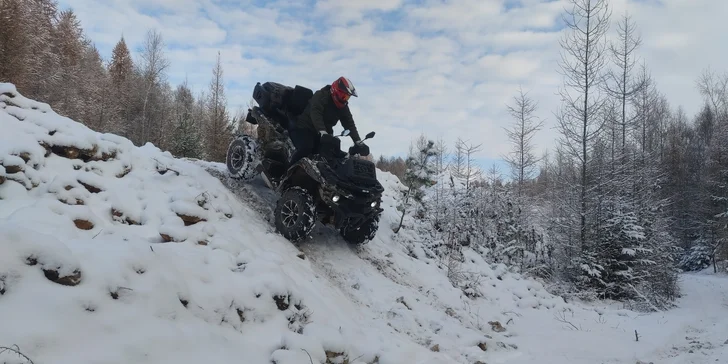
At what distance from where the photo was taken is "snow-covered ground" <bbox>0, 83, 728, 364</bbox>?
2180 mm

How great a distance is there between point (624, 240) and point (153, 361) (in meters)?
11.7

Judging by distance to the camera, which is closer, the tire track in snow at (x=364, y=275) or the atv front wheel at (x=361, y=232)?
the tire track in snow at (x=364, y=275)

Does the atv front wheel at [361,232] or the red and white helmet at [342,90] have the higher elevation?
the red and white helmet at [342,90]

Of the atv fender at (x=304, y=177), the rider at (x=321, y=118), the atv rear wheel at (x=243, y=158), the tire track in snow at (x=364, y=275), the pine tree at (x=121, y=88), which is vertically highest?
the pine tree at (x=121, y=88)

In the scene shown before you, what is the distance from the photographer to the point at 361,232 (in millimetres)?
6488

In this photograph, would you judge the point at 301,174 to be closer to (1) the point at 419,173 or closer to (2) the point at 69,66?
(1) the point at 419,173

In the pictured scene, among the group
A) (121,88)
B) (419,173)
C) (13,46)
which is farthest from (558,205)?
(121,88)

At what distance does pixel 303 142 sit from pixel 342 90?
3.29 ft

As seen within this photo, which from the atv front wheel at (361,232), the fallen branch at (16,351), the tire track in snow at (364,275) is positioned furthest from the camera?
the atv front wheel at (361,232)

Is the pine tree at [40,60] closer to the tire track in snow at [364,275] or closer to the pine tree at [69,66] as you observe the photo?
the pine tree at [69,66]

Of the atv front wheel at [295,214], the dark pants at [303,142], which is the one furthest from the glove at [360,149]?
the atv front wheel at [295,214]

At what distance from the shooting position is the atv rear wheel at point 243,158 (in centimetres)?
661

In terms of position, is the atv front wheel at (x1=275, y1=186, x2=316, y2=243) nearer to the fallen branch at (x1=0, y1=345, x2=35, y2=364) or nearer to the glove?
the glove

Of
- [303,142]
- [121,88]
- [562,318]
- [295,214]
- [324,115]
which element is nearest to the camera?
[295,214]
